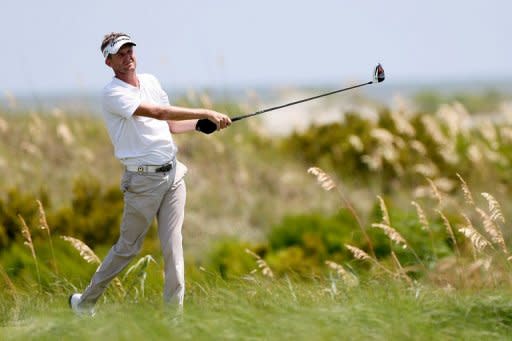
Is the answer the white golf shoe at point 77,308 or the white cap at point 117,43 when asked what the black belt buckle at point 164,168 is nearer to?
the white cap at point 117,43

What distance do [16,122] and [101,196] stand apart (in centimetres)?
436

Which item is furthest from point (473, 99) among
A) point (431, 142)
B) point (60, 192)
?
point (60, 192)

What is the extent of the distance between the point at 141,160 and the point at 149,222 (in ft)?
1.32

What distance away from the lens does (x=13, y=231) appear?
10.6 metres

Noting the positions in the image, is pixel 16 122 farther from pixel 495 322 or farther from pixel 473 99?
pixel 473 99

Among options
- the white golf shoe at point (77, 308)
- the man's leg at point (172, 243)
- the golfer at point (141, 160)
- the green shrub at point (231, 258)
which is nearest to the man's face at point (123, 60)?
the golfer at point (141, 160)

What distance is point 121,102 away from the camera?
20.2 feet

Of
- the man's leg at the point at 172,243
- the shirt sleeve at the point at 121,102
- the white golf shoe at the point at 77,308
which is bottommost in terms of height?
the white golf shoe at the point at 77,308

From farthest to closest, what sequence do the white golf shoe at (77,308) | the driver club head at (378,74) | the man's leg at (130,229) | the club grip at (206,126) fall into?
the driver club head at (378,74) → the club grip at (206,126) → the man's leg at (130,229) → the white golf shoe at (77,308)

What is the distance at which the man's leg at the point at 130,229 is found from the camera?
20.8 feet

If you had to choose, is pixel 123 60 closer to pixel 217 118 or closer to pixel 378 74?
pixel 217 118

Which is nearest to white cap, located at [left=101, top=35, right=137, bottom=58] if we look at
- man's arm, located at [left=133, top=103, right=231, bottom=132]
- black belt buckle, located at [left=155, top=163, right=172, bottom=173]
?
man's arm, located at [left=133, top=103, right=231, bottom=132]

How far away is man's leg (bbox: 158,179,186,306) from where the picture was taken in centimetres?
641

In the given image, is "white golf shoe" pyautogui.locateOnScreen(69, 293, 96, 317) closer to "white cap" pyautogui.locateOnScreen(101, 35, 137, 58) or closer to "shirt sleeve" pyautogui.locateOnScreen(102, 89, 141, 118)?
"shirt sleeve" pyautogui.locateOnScreen(102, 89, 141, 118)
